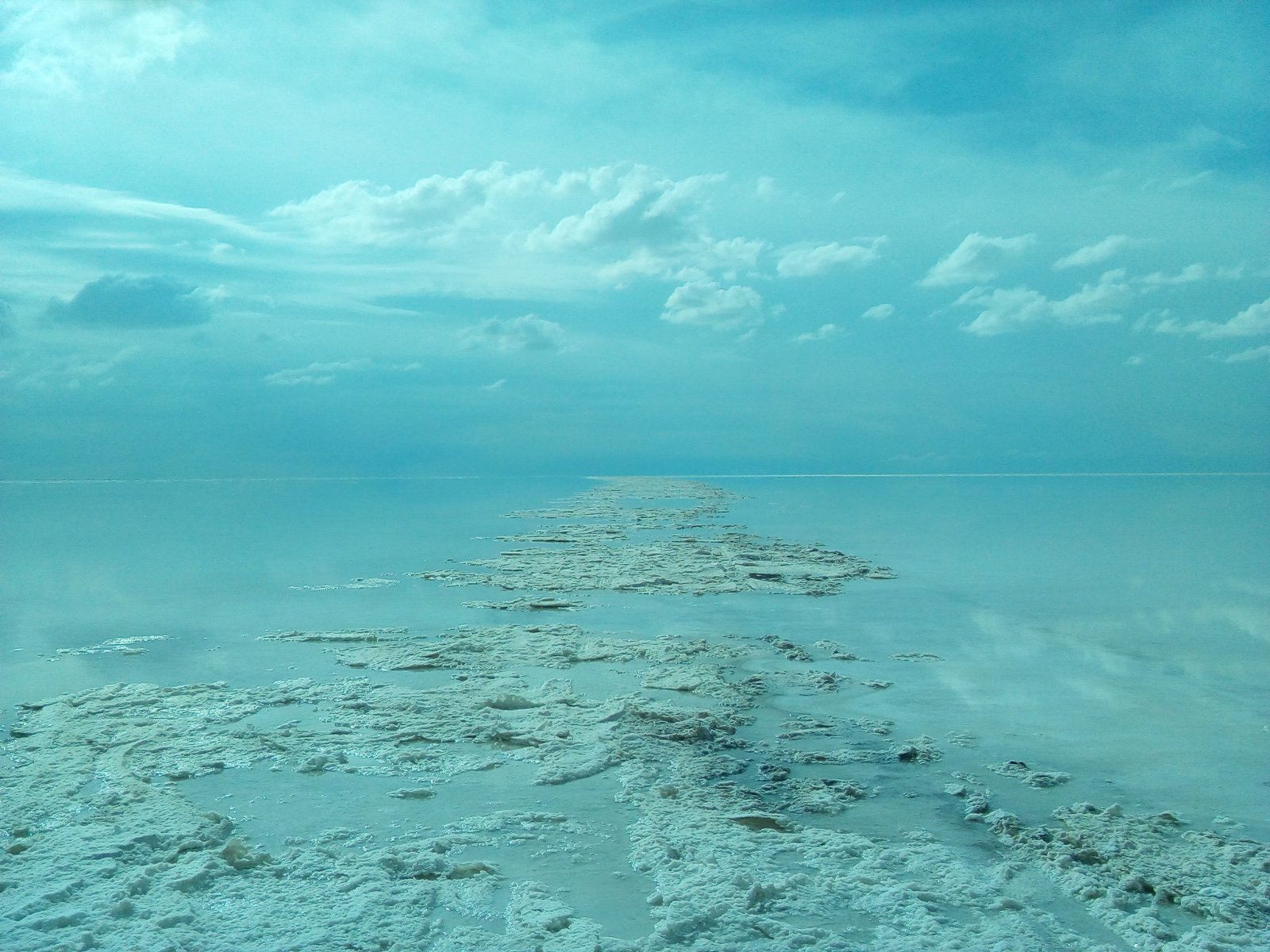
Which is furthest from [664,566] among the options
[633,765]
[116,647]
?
[633,765]

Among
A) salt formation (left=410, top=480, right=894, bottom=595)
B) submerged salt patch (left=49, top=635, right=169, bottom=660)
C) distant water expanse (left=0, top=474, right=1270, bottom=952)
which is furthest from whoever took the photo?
salt formation (left=410, top=480, right=894, bottom=595)

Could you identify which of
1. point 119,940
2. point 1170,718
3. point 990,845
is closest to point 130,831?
point 119,940

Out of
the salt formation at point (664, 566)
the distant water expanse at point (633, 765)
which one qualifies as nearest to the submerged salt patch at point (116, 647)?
the distant water expanse at point (633, 765)

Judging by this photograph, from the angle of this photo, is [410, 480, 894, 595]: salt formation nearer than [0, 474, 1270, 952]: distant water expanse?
No

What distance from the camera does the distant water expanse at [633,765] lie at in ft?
9.70

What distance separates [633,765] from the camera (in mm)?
4324

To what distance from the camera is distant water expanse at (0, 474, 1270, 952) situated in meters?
2.96

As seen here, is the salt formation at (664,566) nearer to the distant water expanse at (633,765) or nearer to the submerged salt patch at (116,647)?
the distant water expanse at (633,765)

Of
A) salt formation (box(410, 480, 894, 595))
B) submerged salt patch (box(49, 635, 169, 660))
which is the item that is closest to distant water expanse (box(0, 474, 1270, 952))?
submerged salt patch (box(49, 635, 169, 660))

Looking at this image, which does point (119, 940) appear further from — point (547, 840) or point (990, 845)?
point (990, 845)

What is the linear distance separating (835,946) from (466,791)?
174 cm

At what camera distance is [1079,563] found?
40.2 ft

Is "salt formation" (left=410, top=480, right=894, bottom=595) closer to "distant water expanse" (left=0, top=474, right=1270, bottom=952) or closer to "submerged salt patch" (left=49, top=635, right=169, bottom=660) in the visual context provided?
"distant water expanse" (left=0, top=474, right=1270, bottom=952)

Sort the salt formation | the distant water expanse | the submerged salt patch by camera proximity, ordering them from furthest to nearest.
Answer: the salt formation
the submerged salt patch
the distant water expanse
